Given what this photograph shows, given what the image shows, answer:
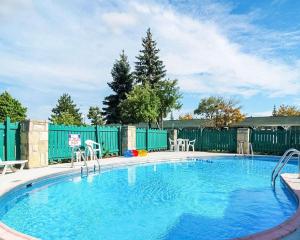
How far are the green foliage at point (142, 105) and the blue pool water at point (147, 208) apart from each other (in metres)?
20.9

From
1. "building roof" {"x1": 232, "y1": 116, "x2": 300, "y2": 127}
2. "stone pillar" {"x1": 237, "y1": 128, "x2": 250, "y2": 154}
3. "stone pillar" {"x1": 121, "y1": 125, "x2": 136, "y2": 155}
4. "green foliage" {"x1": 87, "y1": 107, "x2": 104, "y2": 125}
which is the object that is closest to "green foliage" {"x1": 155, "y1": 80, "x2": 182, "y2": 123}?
"building roof" {"x1": 232, "y1": 116, "x2": 300, "y2": 127}

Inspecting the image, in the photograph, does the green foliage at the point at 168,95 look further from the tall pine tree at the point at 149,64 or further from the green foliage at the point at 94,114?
the green foliage at the point at 94,114

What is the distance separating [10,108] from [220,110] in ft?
90.4

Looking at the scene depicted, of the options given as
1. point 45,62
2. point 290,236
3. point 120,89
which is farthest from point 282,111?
point 290,236

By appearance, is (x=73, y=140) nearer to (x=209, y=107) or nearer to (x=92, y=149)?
(x=92, y=149)

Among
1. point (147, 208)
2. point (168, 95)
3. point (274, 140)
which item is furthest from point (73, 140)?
point (168, 95)

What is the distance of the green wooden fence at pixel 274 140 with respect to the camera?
18.9m

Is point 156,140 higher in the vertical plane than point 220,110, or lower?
lower

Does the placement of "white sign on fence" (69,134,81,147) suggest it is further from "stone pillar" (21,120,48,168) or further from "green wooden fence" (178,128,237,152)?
"green wooden fence" (178,128,237,152)

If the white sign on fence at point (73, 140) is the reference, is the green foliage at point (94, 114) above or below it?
above

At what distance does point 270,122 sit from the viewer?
3897 centimetres

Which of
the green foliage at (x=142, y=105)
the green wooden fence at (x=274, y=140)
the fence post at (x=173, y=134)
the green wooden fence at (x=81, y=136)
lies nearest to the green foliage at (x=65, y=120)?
the green foliage at (x=142, y=105)

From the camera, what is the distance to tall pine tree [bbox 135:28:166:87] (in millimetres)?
39344

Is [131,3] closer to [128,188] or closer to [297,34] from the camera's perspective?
[128,188]
